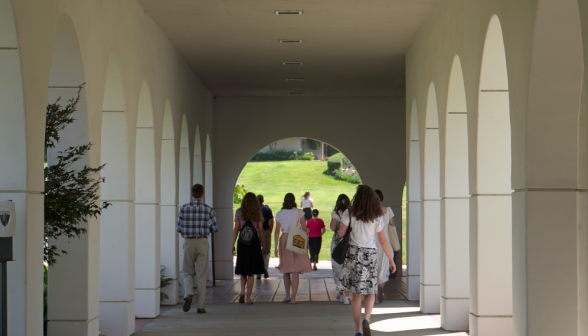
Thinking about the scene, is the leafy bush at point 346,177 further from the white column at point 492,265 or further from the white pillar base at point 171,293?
the white column at point 492,265

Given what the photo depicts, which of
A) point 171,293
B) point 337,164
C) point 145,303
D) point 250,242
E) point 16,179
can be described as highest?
point 337,164

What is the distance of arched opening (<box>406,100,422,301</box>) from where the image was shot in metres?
11.2

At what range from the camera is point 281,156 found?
47.5m

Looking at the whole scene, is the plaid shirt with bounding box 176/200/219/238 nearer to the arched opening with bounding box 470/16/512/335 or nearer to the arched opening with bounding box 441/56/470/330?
the arched opening with bounding box 441/56/470/330

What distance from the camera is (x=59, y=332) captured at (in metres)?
6.00

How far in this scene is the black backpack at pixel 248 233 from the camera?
9.97 metres

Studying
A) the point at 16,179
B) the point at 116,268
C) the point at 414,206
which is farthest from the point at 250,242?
the point at 16,179

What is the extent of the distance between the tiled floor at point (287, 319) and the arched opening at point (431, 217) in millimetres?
317

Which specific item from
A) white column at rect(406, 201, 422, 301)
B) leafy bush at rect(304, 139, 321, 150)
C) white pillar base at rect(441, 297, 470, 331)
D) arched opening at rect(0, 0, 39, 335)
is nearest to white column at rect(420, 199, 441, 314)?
white column at rect(406, 201, 422, 301)

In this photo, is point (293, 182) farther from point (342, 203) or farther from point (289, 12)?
point (289, 12)

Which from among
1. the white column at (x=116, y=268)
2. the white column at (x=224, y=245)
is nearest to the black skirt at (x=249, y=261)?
the white column at (x=116, y=268)

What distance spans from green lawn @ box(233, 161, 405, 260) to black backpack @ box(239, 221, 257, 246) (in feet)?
82.1

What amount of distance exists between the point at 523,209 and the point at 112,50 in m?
4.27

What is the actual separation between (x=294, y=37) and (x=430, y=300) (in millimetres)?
4152
